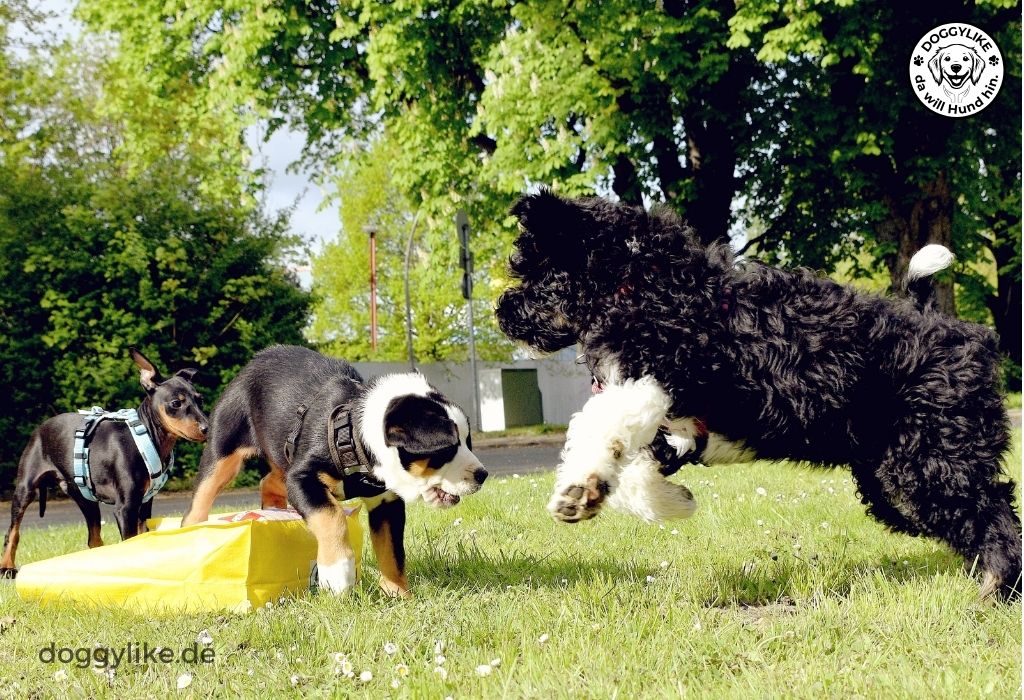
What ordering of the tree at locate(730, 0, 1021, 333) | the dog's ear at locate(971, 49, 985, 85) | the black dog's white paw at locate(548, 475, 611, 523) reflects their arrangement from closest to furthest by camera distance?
the black dog's white paw at locate(548, 475, 611, 523)
the dog's ear at locate(971, 49, 985, 85)
the tree at locate(730, 0, 1021, 333)

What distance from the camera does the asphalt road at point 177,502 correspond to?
11.2m

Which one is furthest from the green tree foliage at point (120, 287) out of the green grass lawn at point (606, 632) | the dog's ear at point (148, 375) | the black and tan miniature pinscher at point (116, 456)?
the green grass lawn at point (606, 632)

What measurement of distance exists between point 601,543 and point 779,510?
5.36ft

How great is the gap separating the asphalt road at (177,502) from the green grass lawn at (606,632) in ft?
17.9

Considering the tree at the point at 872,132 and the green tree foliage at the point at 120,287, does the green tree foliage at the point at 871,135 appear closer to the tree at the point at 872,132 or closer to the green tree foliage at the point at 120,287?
the tree at the point at 872,132

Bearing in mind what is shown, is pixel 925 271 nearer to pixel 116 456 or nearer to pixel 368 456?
pixel 368 456

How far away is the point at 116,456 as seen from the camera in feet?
18.4

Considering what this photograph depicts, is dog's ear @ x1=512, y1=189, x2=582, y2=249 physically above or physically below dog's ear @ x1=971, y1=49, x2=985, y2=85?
below

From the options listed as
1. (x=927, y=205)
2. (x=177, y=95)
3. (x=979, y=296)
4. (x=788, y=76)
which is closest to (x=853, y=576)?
(x=927, y=205)

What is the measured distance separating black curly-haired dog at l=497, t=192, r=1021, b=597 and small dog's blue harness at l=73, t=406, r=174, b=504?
2.90 m

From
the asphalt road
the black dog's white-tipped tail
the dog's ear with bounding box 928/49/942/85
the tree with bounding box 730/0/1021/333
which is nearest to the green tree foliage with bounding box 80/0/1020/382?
the tree with bounding box 730/0/1021/333

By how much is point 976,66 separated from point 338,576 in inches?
440

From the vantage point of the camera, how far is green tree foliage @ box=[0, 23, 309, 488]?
12.1 m

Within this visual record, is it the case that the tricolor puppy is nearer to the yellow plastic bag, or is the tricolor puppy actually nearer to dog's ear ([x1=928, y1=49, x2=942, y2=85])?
the yellow plastic bag
